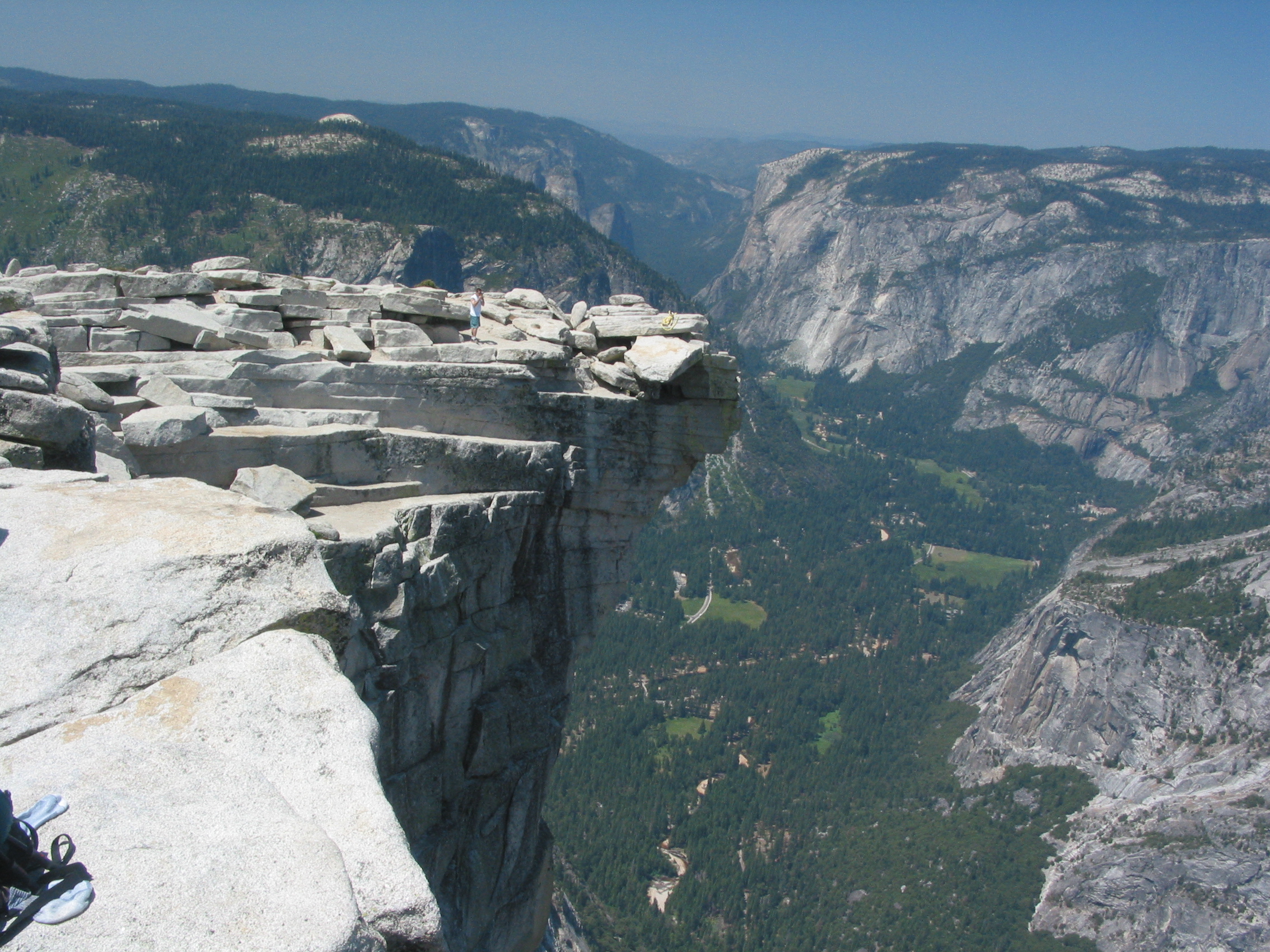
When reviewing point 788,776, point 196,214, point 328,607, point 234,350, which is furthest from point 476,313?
point 196,214

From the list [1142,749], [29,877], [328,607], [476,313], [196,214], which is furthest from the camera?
[196,214]

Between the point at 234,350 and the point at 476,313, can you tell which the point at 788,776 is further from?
the point at 234,350

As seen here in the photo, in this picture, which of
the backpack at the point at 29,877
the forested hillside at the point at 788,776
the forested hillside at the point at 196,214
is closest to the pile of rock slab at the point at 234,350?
the backpack at the point at 29,877

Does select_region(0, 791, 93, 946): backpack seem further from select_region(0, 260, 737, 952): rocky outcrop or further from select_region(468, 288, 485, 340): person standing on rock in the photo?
select_region(468, 288, 485, 340): person standing on rock

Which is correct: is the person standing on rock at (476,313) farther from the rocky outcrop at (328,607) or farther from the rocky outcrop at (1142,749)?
the rocky outcrop at (1142,749)

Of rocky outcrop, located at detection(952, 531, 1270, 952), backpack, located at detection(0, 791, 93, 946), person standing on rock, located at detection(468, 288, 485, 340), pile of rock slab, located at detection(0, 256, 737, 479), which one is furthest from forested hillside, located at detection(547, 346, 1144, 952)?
backpack, located at detection(0, 791, 93, 946)

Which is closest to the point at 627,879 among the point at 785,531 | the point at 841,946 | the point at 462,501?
the point at 841,946
